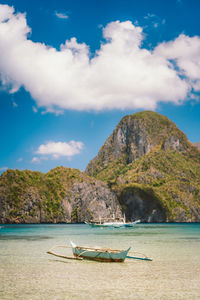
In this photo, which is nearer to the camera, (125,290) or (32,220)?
(125,290)

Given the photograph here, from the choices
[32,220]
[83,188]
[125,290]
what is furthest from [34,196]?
[125,290]

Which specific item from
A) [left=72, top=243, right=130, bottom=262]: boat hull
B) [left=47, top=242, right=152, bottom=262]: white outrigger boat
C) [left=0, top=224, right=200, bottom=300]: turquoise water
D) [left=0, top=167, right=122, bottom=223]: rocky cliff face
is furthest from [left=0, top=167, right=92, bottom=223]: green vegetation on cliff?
[left=72, top=243, right=130, bottom=262]: boat hull

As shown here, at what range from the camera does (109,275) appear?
21.8 m

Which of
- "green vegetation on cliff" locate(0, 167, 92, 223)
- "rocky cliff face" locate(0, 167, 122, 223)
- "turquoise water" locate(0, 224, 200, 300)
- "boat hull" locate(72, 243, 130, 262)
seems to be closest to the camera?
"turquoise water" locate(0, 224, 200, 300)

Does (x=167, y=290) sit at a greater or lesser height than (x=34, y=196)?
lesser

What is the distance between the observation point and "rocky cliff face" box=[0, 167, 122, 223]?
16438 centimetres

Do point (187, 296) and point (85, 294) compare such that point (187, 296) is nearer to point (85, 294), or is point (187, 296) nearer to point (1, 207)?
point (85, 294)

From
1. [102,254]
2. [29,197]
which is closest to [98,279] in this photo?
[102,254]

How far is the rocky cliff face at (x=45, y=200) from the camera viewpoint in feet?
539

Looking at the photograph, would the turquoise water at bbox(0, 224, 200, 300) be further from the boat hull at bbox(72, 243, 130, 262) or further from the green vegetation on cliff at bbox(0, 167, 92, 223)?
the green vegetation on cliff at bbox(0, 167, 92, 223)

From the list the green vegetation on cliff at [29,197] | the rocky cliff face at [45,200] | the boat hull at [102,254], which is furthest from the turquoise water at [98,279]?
the rocky cliff face at [45,200]

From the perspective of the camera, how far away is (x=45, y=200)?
180 m

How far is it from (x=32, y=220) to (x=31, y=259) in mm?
145303

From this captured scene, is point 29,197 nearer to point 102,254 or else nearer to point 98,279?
point 102,254
